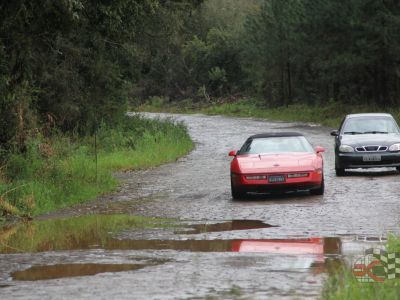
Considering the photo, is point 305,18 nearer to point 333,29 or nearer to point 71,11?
point 333,29

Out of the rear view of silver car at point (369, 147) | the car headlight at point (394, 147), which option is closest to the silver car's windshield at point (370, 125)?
the rear view of silver car at point (369, 147)

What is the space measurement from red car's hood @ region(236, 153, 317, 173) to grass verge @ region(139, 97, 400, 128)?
28740mm

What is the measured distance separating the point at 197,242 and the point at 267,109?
7016 centimetres

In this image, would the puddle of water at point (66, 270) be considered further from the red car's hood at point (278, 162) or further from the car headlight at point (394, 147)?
the car headlight at point (394, 147)

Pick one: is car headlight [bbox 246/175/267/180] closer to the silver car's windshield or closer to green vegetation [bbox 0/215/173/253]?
green vegetation [bbox 0/215/173/253]

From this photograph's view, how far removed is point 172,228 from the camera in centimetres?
1440

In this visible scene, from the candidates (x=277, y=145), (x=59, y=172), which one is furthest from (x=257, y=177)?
(x=59, y=172)

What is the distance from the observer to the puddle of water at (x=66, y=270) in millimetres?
10031

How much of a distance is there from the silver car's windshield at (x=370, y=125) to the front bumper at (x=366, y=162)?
1.43 meters

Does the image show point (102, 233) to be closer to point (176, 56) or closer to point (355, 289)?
point (355, 289)

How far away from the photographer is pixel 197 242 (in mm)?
12578

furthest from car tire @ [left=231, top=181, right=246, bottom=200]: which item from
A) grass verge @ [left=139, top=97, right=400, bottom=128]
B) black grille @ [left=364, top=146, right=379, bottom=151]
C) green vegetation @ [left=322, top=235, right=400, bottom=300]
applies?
grass verge @ [left=139, top=97, right=400, bottom=128]

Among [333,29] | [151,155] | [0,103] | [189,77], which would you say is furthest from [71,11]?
[189,77]

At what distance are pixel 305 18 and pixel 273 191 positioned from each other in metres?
42.4
